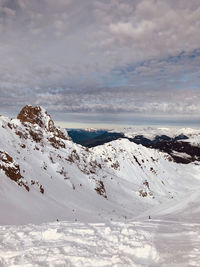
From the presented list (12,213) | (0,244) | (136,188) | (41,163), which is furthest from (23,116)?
(0,244)

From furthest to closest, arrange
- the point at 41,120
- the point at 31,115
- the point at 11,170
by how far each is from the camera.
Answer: the point at 41,120, the point at 31,115, the point at 11,170

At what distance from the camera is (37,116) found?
67625mm

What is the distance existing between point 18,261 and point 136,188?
60586mm

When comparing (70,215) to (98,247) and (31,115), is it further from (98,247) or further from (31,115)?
(31,115)

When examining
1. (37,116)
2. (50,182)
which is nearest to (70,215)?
(50,182)

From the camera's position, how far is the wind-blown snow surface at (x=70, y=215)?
7.96 meters

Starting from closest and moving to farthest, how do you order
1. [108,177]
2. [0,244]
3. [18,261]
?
1. [18,261]
2. [0,244]
3. [108,177]

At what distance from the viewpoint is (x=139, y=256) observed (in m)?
8.06

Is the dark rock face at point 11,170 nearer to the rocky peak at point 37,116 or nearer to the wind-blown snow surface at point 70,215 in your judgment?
the wind-blown snow surface at point 70,215

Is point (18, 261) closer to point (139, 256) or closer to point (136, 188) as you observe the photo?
point (139, 256)

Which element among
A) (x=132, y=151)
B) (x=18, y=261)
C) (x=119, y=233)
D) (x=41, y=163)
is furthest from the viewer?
(x=132, y=151)

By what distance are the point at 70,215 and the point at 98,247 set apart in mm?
18779

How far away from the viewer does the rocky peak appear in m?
65.3

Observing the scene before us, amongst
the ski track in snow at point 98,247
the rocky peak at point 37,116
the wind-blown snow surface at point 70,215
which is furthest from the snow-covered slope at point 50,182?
the ski track in snow at point 98,247
